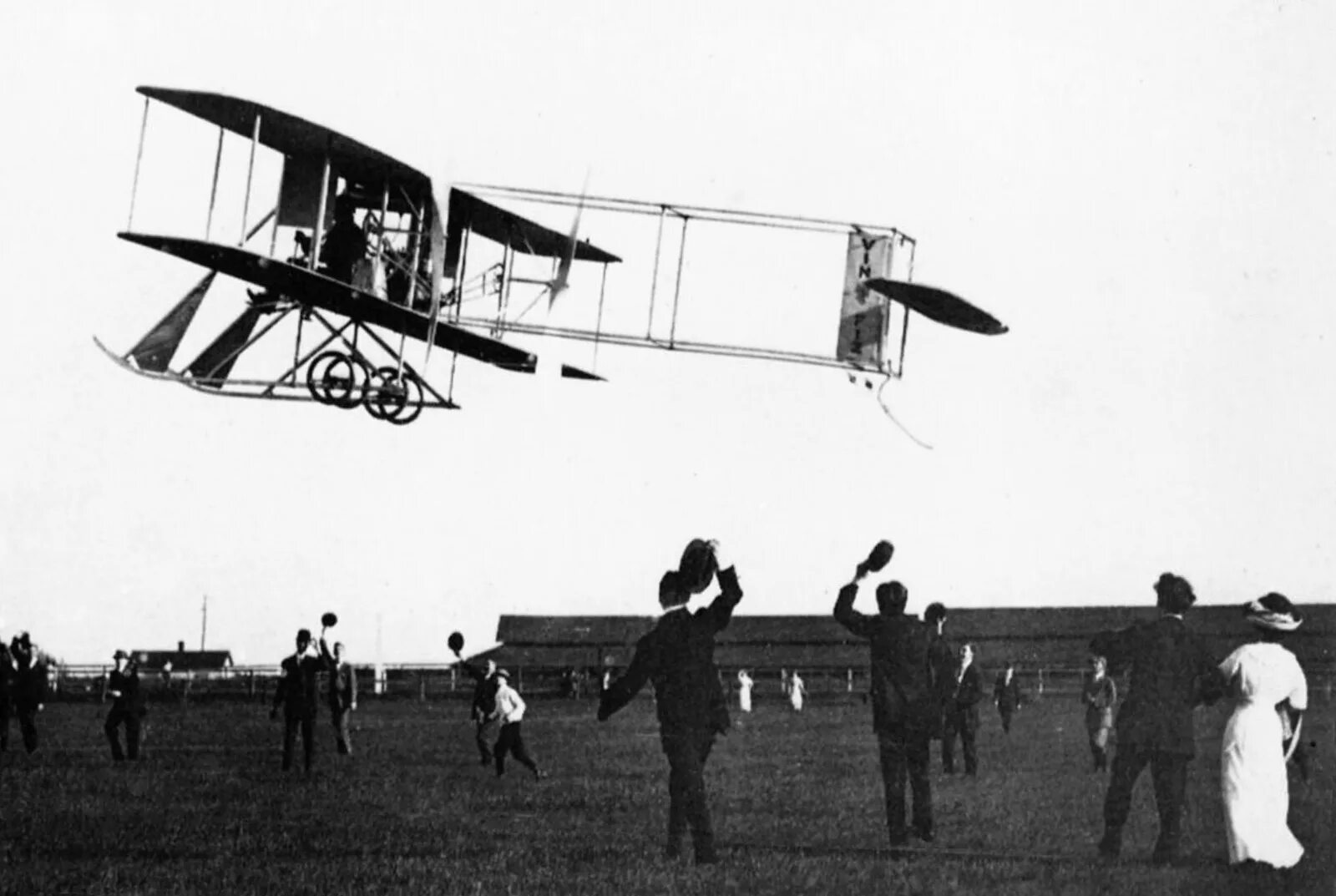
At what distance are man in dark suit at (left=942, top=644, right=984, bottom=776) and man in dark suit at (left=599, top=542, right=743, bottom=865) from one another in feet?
28.0

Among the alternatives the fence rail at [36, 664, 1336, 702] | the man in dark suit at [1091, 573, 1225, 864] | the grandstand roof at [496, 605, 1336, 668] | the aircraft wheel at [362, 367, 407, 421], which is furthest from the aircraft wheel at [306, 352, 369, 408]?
the grandstand roof at [496, 605, 1336, 668]

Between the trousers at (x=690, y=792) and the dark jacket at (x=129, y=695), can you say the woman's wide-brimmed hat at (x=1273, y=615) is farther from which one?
the dark jacket at (x=129, y=695)

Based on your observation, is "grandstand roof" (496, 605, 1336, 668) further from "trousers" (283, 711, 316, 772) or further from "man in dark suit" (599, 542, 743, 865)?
"man in dark suit" (599, 542, 743, 865)

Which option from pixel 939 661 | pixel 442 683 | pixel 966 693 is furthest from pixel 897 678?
pixel 442 683

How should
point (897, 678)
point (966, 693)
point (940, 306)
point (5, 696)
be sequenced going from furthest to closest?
point (5, 696) → point (966, 693) → point (940, 306) → point (897, 678)

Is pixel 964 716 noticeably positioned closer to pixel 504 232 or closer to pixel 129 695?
pixel 504 232

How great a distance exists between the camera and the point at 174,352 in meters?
18.2

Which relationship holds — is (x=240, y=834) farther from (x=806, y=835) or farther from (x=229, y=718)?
(x=229, y=718)

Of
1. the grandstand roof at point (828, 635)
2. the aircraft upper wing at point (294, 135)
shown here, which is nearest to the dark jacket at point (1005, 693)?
the aircraft upper wing at point (294, 135)

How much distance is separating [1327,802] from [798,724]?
20958 mm

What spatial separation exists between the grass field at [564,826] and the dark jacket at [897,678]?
0.94 m

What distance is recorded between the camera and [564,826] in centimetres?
1294

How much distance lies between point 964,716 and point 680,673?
1010cm

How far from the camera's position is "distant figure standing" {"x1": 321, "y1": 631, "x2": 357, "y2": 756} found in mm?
19891
